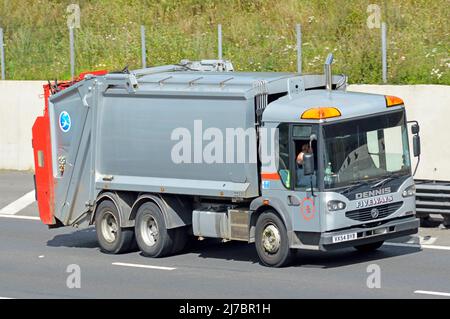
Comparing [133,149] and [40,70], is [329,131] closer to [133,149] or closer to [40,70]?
[133,149]

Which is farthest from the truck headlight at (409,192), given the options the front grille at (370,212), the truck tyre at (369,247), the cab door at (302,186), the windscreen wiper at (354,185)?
the cab door at (302,186)

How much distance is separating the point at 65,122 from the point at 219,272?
164 inches

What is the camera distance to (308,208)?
16.5 m

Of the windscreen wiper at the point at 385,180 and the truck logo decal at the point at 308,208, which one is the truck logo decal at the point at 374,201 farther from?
the truck logo decal at the point at 308,208

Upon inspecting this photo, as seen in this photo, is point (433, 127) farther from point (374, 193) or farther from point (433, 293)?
point (433, 293)

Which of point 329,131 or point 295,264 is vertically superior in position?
point 329,131

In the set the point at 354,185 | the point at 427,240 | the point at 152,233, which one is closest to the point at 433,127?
the point at 427,240

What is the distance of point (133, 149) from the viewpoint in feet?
60.5

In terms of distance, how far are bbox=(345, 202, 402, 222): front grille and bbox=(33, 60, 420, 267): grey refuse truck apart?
0.07ft

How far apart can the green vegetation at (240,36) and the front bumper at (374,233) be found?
28.1ft

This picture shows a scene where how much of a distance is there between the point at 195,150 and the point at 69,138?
2818 millimetres

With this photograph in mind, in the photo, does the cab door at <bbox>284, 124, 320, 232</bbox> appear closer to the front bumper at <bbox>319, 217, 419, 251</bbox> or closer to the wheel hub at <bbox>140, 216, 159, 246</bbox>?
the front bumper at <bbox>319, 217, 419, 251</bbox>

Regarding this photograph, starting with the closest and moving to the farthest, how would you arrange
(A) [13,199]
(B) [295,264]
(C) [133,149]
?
(B) [295,264] → (C) [133,149] → (A) [13,199]

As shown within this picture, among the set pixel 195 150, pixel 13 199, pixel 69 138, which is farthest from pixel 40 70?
pixel 195 150
